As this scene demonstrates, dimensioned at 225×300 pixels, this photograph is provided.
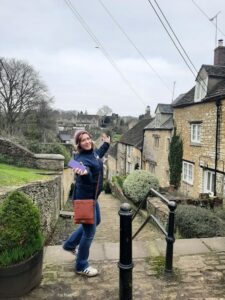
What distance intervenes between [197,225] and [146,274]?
3209mm

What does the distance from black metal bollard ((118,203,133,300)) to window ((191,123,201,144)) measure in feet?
45.6

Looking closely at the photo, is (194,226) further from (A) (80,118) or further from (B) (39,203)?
(A) (80,118)

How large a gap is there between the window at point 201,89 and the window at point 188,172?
12.6 ft

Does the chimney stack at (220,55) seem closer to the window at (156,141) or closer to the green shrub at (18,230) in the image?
the window at (156,141)

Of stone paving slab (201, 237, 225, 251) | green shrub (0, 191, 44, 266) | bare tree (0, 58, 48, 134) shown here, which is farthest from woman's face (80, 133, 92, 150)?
bare tree (0, 58, 48, 134)

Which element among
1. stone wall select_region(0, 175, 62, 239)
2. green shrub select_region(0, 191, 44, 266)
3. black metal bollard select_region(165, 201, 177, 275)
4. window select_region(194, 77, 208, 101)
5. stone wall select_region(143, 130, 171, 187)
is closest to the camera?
green shrub select_region(0, 191, 44, 266)

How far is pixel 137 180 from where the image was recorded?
45.1ft

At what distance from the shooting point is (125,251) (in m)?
3.04

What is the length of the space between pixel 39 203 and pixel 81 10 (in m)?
4.87

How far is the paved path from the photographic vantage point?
11.2 feet

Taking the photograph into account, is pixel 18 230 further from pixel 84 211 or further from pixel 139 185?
pixel 139 185

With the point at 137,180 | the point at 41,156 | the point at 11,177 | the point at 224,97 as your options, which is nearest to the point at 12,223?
the point at 11,177

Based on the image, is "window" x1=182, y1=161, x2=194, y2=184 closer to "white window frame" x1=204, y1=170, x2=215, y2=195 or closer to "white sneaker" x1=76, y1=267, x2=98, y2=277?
"white window frame" x1=204, y1=170, x2=215, y2=195

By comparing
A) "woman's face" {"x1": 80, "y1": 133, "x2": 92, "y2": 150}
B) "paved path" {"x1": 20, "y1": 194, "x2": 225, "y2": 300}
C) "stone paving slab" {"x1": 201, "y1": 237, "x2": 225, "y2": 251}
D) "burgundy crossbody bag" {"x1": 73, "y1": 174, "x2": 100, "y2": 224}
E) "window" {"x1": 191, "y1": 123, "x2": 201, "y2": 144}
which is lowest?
"paved path" {"x1": 20, "y1": 194, "x2": 225, "y2": 300}
